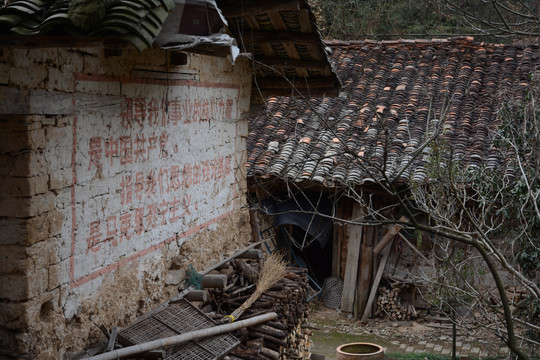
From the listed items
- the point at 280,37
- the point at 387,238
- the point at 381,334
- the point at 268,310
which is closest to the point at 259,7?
the point at 280,37

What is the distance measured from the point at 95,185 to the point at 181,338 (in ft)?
4.67

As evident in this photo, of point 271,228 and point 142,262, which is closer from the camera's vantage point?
point 142,262

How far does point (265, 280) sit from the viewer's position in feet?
22.8

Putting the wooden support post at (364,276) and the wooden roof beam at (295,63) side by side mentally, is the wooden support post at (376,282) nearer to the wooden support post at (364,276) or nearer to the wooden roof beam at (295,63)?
the wooden support post at (364,276)

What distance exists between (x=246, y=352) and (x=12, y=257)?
2385mm

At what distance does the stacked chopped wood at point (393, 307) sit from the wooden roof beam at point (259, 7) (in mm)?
7092

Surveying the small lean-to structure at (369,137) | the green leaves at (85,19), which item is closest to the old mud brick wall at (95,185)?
the green leaves at (85,19)

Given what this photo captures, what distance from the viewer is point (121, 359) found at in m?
4.78

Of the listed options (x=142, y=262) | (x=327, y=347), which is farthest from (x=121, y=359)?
(x=327, y=347)

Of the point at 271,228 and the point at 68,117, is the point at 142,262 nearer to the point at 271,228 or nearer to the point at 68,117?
the point at 68,117

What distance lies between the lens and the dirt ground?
10750 millimetres

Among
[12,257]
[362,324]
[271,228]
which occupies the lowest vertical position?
[362,324]

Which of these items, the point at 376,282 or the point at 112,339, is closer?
the point at 112,339

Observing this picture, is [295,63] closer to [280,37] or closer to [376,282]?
[280,37]
